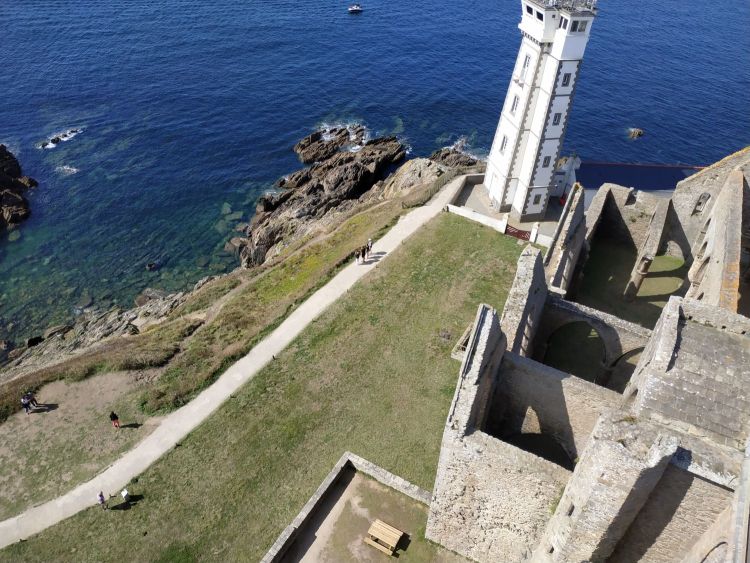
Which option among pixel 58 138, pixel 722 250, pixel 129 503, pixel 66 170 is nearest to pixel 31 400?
pixel 129 503

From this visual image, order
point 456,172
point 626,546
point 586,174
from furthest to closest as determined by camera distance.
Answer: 1. point 586,174
2. point 456,172
3. point 626,546

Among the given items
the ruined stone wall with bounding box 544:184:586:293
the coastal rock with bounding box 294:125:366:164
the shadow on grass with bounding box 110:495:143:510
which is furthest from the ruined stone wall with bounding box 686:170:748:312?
the coastal rock with bounding box 294:125:366:164

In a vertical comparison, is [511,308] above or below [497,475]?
above

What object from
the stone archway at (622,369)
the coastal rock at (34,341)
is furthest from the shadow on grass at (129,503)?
the coastal rock at (34,341)

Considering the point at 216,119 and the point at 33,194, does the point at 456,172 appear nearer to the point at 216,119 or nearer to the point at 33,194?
the point at 216,119

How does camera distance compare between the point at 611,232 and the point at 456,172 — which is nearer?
the point at 611,232

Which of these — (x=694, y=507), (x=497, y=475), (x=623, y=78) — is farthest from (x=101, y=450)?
(x=623, y=78)

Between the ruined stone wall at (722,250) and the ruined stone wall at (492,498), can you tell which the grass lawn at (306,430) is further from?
the ruined stone wall at (722,250)
